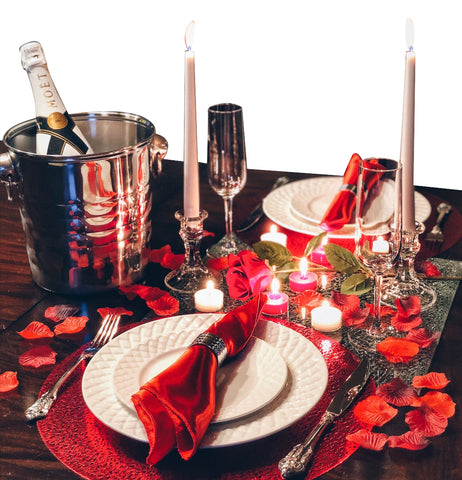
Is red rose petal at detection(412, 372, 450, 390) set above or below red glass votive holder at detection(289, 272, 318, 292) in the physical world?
below

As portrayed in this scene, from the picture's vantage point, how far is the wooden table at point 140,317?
0.76 meters

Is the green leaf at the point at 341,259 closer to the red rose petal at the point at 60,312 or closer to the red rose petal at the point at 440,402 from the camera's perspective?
the red rose petal at the point at 440,402

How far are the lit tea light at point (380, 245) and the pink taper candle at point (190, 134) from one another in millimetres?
330

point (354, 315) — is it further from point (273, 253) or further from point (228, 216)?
point (228, 216)

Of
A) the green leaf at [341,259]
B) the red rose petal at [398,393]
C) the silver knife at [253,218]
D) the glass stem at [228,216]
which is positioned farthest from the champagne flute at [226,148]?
the red rose petal at [398,393]

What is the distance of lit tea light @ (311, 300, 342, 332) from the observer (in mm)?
1022

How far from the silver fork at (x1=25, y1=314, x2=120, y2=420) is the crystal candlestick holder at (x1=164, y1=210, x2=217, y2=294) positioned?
0.48 ft

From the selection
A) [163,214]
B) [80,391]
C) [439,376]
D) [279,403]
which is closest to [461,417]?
[439,376]

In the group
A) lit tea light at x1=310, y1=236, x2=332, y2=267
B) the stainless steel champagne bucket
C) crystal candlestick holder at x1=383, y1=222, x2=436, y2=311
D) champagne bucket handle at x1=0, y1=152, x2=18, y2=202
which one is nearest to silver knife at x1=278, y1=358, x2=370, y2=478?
crystal candlestick holder at x1=383, y1=222, x2=436, y2=311

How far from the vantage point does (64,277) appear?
1.14m

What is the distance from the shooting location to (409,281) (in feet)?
3.76

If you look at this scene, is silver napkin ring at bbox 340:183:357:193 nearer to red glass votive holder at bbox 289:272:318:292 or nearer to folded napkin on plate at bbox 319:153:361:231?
folded napkin on plate at bbox 319:153:361:231

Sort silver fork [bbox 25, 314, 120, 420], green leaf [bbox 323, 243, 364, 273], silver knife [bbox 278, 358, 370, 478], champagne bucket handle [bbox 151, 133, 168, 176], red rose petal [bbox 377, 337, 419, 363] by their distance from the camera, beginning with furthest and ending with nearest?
1. champagne bucket handle [bbox 151, 133, 168, 176]
2. green leaf [bbox 323, 243, 364, 273]
3. red rose petal [bbox 377, 337, 419, 363]
4. silver fork [bbox 25, 314, 120, 420]
5. silver knife [bbox 278, 358, 370, 478]

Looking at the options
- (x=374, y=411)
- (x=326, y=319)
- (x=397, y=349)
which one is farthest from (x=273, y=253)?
(x=374, y=411)
